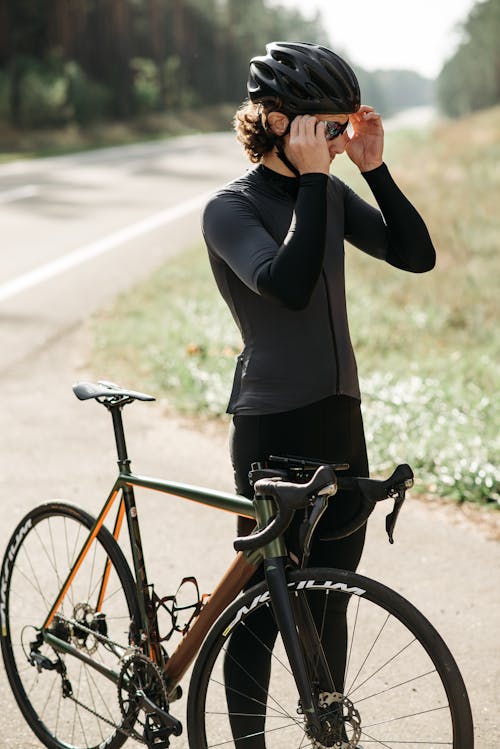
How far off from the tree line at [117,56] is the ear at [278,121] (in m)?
41.9

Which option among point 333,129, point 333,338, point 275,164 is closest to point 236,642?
point 333,338

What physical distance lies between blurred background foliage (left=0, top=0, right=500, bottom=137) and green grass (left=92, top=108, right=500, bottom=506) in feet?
35.2

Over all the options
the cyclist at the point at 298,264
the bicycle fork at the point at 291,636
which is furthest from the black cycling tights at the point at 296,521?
the bicycle fork at the point at 291,636

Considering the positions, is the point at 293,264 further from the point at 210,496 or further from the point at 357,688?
the point at 357,688

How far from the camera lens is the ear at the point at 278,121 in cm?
244

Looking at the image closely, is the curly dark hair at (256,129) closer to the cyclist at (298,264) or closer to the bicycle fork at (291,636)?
the cyclist at (298,264)

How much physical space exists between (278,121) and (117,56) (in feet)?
221

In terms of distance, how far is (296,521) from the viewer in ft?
8.45

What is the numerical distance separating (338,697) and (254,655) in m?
0.34

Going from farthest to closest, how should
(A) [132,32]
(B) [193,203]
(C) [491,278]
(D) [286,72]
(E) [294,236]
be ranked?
(A) [132,32] → (B) [193,203] → (C) [491,278] → (D) [286,72] → (E) [294,236]

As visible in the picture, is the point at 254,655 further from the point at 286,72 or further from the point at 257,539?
the point at 286,72

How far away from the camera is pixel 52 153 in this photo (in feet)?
110

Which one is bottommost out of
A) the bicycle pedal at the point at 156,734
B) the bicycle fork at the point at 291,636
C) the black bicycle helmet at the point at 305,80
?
the bicycle pedal at the point at 156,734

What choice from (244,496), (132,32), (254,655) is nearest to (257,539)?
(244,496)
